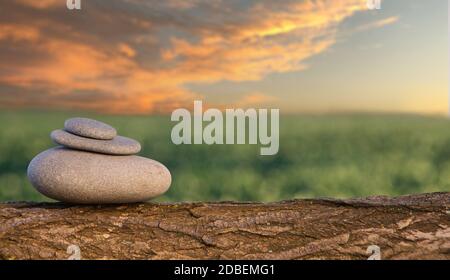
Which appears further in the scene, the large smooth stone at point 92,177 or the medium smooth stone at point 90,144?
the medium smooth stone at point 90,144

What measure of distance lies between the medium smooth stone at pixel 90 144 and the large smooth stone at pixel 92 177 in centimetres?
8

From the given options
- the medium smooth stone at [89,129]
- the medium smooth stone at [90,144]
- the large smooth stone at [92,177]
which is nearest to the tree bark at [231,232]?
the large smooth stone at [92,177]

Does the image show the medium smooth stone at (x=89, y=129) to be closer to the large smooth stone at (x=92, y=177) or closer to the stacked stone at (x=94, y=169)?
the stacked stone at (x=94, y=169)

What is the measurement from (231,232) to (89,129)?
7.23 feet

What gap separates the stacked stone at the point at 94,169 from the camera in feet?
19.7

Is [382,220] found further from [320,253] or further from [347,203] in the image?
[320,253]

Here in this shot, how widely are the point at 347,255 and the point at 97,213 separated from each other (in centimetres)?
297

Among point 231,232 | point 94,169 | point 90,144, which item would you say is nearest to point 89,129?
point 90,144

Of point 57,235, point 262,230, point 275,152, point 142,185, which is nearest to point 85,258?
point 57,235

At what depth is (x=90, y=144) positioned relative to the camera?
6.21 m

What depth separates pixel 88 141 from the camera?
6242 mm

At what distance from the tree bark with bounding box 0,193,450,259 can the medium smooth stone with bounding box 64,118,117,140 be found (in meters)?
0.92

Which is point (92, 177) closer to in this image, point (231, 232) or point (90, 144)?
point (90, 144)

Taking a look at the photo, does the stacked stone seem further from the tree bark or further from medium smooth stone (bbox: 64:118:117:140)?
the tree bark
